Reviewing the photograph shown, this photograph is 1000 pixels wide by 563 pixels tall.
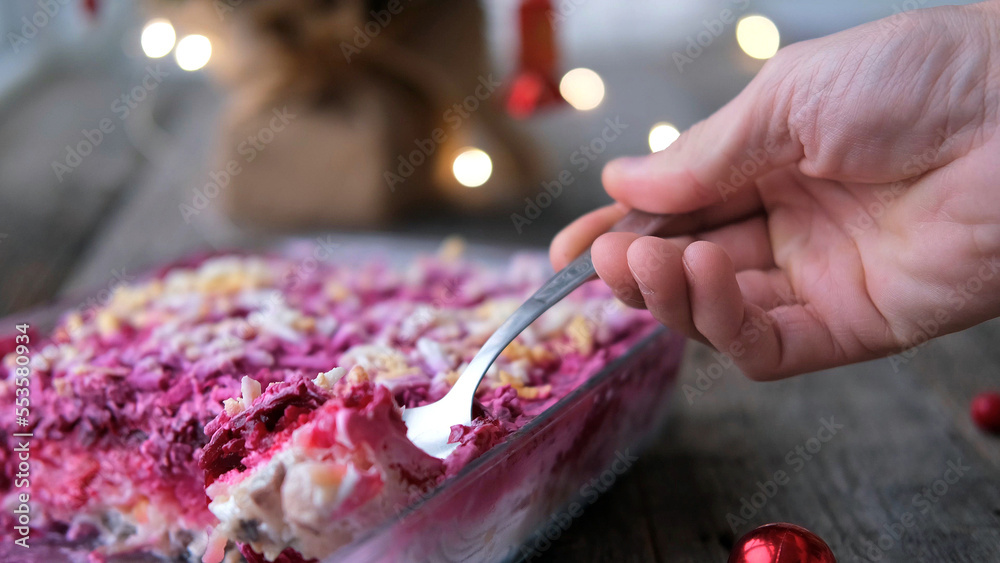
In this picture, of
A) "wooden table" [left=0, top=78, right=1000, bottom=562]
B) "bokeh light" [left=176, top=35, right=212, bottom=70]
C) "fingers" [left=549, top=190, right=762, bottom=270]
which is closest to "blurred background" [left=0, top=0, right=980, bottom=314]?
"bokeh light" [left=176, top=35, right=212, bottom=70]

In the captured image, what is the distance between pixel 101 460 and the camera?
68 cm

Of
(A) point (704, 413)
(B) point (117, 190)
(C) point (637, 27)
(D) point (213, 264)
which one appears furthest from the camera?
(C) point (637, 27)

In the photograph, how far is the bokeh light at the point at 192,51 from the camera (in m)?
1.28

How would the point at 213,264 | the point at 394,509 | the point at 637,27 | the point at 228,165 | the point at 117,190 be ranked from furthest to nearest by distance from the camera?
the point at 637,27
the point at 117,190
the point at 228,165
the point at 213,264
the point at 394,509

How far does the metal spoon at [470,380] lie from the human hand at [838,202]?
0.19ft

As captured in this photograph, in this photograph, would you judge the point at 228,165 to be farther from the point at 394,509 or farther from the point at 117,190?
the point at 394,509

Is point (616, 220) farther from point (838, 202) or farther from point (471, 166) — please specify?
point (471, 166)

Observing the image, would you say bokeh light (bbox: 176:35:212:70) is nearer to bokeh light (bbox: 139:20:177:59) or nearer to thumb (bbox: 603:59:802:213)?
bokeh light (bbox: 139:20:177:59)

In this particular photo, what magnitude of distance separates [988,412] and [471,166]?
1083 millimetres

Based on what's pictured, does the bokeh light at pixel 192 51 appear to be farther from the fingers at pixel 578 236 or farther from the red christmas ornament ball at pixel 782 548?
the red christmas ornament ball at pixel 782 548

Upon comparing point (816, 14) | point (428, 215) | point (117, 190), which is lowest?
point (816, 14)

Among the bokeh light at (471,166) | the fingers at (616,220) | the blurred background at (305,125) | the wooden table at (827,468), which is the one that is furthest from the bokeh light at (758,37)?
the fingers at (616,220)

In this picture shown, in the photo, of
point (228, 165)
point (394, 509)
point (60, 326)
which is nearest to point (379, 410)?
point (394, 509)

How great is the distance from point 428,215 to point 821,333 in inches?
42.6
